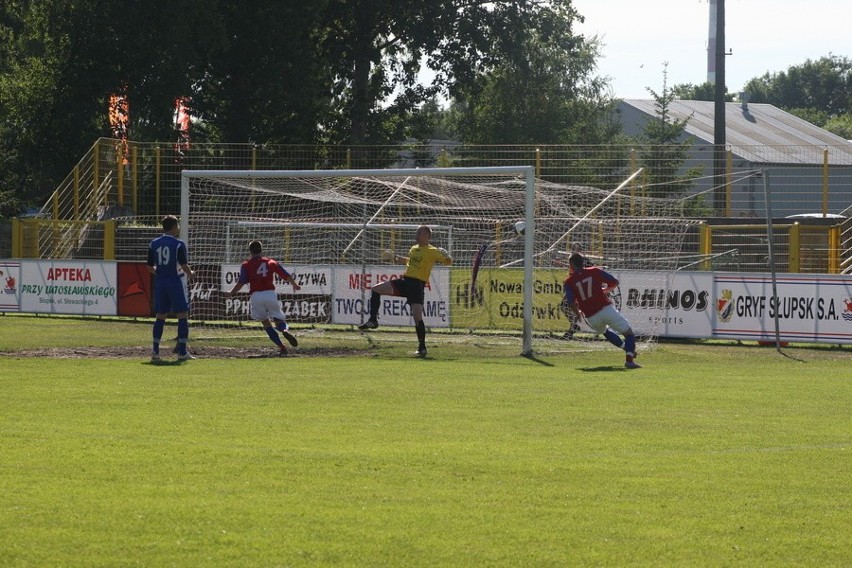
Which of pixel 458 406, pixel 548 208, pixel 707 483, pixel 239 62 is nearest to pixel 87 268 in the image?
pixel 548 208

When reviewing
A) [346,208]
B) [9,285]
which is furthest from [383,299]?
[9,285]

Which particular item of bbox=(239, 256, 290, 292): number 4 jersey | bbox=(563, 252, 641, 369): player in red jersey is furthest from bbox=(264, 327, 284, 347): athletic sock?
bbox=(563, 252, 641, 369): player in red jersey

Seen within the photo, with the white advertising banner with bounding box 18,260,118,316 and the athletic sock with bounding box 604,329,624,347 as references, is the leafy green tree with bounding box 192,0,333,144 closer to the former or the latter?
the white advertising banner with bounding box 18,260,118,316

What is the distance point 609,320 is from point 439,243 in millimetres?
9546

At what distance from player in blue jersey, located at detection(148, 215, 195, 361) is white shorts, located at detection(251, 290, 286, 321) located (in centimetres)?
211

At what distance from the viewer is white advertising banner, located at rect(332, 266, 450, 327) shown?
84.4 feet

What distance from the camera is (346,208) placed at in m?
29.3

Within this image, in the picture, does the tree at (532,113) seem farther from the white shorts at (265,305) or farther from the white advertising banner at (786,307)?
the white shorts at (265,305)

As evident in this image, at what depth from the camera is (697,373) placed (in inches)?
690

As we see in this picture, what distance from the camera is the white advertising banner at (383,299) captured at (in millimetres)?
25719

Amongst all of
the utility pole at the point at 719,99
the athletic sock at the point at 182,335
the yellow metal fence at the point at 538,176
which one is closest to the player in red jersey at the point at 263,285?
the athletic sock at the point at 182,335

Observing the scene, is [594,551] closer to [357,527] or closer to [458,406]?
[357,527]

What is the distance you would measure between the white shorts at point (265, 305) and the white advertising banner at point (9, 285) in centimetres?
1197

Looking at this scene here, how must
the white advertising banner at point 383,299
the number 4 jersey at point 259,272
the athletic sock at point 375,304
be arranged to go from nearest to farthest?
the number 4 jersey at point 259,272, the athletic sock at point 375,304, the white advertising banner at point 383,299
